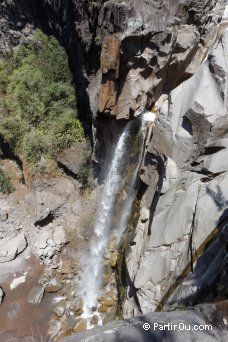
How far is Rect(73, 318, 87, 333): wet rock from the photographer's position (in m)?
8.57

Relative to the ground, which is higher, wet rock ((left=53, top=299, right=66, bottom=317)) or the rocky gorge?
the rocky gorge

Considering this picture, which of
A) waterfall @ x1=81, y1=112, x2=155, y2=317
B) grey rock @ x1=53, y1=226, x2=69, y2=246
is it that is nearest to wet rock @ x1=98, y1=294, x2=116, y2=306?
waterfall @ x1=81, y1=112, x2=155, y2=317

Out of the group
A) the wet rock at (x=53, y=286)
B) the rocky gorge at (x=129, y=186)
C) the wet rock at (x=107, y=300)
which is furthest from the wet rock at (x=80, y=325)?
the wet rock at (x=53, y=286)

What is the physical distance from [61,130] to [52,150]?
0.78 m

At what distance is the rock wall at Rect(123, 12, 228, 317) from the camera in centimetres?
549

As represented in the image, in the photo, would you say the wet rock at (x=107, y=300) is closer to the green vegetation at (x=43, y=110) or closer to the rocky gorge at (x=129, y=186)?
the rocky gorge at (x=129, y=186)

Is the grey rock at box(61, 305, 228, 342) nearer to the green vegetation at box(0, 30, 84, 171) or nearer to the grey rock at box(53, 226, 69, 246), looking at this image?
the grey rock at box(53, 226, 69, 246)

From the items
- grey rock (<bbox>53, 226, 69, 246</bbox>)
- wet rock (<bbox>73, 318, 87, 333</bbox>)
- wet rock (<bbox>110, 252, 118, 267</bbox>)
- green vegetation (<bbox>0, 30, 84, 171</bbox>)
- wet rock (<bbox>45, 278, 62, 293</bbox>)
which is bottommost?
wet rock (<bbox>73, 318, 87, 333</bbox>)

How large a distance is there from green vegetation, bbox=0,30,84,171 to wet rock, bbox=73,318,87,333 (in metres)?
5.39

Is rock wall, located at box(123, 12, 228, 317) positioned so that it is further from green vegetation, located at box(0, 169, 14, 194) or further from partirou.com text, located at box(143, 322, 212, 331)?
green vegetation, located at box(0, 169, 14, 194)

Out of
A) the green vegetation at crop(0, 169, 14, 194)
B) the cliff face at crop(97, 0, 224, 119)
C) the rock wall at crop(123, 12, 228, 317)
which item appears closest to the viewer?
the rock wall at crop(123, 12, 228, 317)

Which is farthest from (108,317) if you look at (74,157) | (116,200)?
(74,157)

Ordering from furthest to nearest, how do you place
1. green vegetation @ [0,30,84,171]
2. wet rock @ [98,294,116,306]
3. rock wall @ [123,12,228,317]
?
green vegetation @ [0,30,84,171] < wet rock @ [98,294,116,306] < rock wall @ [123,12,228,317]

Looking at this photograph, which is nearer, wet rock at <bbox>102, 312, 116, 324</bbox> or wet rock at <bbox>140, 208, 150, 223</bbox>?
wet rock at <bbox>140, 208, 150, 223</bbox>
